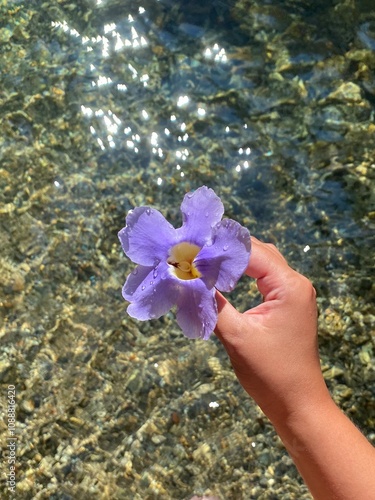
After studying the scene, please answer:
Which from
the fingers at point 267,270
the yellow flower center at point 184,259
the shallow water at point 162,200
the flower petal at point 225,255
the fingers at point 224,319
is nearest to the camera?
the flower petal at point 225,255

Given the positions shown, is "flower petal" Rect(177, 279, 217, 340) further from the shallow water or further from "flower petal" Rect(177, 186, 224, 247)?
the shallow water

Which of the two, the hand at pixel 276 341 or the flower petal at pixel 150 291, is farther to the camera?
the hand at pixel 276 341

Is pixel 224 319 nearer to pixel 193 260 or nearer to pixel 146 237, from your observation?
pixel 193 260

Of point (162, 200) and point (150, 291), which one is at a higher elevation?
point (150, 291)

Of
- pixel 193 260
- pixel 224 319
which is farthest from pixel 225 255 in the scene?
pixel 224 319

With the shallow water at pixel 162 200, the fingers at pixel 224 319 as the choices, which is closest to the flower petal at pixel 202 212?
the fingers at pixel 224 319

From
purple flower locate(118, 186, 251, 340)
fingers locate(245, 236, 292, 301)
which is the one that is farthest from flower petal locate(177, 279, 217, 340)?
fingers locate(245, 236, 292, 301)

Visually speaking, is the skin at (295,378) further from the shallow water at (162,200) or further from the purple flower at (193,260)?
the shallow water at (162,200)

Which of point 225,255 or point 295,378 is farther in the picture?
point 295,378
